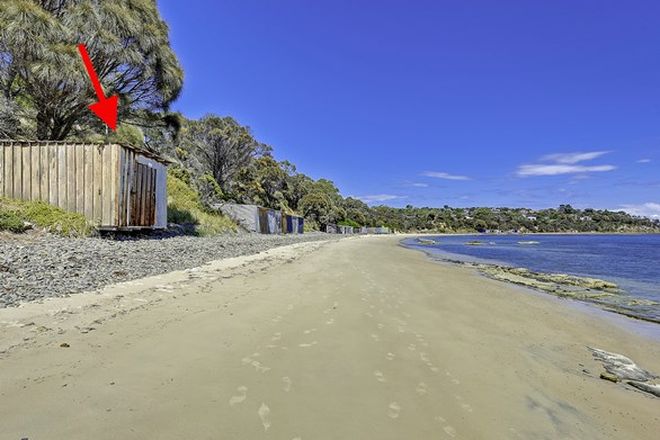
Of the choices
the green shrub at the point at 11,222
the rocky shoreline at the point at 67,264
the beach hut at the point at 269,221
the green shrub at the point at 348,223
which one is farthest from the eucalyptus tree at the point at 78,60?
the green shrub at the point at 348,223

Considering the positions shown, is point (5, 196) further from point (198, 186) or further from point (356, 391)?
point (198, 186)

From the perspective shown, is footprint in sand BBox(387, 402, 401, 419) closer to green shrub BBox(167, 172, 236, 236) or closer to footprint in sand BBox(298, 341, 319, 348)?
footprint in sand BBox(298, 341, 319, 348)

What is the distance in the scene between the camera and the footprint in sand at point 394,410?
293 cm

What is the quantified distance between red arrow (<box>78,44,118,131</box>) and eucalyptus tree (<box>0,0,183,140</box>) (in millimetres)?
218

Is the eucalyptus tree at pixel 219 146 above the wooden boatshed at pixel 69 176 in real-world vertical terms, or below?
above

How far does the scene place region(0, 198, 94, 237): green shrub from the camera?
A: 32.7 feet

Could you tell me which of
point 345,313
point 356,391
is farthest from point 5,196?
point 356,391

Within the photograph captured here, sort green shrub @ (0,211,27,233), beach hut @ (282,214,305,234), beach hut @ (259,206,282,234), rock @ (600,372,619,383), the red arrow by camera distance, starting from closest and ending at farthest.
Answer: rock @ (600,372,619,383) → green shrub @ (0,211,27,233) → the red arrow → beach hut @ (259,206,282,234) → beach hut @ (282,214,305,234)

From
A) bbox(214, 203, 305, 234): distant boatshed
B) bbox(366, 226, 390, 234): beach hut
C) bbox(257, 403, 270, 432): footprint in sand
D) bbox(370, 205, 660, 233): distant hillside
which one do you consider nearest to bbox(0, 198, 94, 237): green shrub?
bbox(257, 403, 270, 432): footprint in sand

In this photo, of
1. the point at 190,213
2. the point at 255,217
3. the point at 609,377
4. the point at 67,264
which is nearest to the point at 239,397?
the point at 609,377

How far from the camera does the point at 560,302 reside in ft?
31.9

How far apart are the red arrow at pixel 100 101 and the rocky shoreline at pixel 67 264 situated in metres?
6.11

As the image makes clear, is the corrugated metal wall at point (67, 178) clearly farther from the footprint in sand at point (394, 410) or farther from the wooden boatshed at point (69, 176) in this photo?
the footprint in sand at point (394, 410)

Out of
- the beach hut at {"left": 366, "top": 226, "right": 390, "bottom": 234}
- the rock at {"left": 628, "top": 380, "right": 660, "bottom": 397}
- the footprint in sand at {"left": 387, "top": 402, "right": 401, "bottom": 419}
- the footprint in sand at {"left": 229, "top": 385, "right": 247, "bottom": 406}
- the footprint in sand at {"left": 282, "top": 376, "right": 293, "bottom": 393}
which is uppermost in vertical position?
the footprint in sand at {"left": 229, "top": 385, "right": 247, "bottom": 406}
